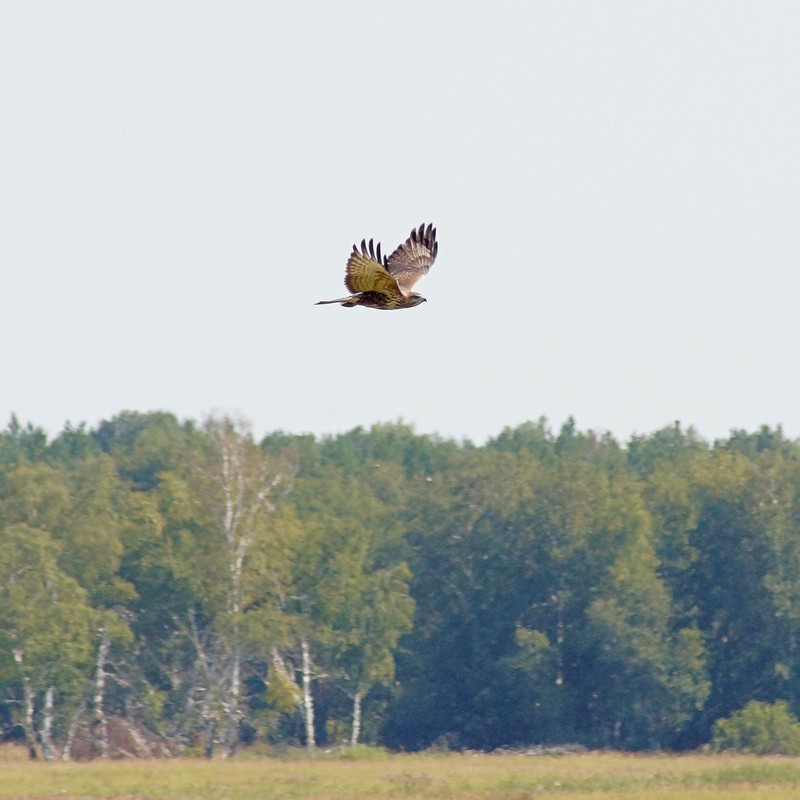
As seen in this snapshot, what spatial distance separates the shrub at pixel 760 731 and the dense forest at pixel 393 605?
286cm

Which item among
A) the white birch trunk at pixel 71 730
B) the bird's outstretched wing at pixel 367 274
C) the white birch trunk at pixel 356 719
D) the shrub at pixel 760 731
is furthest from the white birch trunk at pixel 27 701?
the bird's outstretched wing at pixel 367 274

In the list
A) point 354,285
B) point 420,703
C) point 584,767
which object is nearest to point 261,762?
point 584,767

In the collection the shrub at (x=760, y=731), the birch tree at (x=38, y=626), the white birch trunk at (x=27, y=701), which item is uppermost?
the birch tree at (x=38, y=626)

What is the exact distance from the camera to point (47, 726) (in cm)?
4025

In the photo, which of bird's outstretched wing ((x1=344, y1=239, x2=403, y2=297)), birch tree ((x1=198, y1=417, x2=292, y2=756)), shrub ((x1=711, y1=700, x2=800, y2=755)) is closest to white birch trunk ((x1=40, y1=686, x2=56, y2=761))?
birch tree ((x1=198, y1=417, x2=292, y2=756))

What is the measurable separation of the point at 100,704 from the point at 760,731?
625 inches

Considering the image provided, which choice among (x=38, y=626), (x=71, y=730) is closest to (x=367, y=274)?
(x=38, y=626)

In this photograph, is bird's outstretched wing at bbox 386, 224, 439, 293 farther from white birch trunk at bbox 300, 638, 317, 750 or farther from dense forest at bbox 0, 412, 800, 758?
white birch trunk at bbox 300, 638, 317, 750

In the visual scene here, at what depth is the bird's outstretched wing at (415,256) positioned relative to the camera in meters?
17.4

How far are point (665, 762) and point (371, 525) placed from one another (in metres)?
16.3

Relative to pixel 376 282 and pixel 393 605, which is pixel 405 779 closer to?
pixel 393 605

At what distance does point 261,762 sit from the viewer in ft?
126

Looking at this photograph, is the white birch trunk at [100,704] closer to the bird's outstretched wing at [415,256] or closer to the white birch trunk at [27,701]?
the white birch trunk at [27,701]

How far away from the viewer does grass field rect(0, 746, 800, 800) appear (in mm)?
29188
